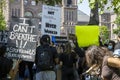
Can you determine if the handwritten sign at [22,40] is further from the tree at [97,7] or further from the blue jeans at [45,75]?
the tree at [97,7]

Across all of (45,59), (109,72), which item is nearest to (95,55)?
(109,72)

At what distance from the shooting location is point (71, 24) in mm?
161250

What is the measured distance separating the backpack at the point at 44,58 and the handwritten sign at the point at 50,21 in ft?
9.80

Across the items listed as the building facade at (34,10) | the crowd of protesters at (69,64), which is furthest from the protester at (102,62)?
the building facade at (34,10)

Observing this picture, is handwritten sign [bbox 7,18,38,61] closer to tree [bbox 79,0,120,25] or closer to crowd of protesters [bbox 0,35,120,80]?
crowd of protesters [bbox 0,35,120,80]

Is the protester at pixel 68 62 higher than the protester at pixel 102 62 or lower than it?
lower

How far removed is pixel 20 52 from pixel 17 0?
459ft

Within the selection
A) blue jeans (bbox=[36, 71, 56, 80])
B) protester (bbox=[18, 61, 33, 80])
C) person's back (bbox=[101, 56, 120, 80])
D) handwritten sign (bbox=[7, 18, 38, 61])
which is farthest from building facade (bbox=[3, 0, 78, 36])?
person's back (bbox=[101, 56, 120, 80])

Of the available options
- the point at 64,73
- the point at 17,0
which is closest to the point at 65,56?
the point at 64,73

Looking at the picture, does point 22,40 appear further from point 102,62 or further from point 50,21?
point 102,62

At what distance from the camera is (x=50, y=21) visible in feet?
46.6

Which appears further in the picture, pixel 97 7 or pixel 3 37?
pixel 97 7

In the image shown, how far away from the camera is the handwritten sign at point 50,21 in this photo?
14.1m

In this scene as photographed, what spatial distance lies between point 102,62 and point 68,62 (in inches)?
276
